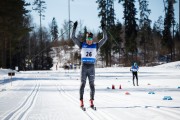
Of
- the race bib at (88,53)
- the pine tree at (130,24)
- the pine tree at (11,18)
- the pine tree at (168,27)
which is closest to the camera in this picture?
the race bib at (88,53)

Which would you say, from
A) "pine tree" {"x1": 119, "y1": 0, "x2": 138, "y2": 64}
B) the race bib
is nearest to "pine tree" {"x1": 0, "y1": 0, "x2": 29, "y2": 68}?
the race bib

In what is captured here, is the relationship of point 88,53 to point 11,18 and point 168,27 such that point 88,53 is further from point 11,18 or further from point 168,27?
point 168,27

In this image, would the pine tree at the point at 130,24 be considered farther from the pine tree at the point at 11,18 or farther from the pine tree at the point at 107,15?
the pine tree at the point at 11,18

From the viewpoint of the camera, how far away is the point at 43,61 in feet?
283

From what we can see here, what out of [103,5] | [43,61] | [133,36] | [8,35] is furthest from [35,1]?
[8,35]

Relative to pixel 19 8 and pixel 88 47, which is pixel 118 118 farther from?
pixel 19 8

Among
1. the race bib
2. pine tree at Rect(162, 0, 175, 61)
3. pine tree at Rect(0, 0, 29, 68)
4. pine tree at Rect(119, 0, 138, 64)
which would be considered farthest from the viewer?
pine tree at Rect(162, 0, 175, 61)

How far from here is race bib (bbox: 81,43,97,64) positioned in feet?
31.9

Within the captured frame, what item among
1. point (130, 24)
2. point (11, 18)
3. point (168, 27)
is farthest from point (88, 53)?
point (168, 27)

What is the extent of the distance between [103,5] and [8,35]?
39011 millimetres

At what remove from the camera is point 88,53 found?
9758 mm

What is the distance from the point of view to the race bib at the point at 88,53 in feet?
31.9

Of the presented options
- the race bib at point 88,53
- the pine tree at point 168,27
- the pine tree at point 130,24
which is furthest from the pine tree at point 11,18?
the pine tree at point 168,27

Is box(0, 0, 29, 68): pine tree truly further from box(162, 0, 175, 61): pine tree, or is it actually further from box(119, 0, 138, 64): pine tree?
box(162, 0, 175, 61): pine tree
